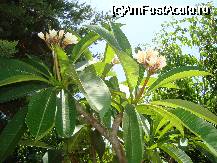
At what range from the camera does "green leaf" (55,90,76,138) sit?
195cm

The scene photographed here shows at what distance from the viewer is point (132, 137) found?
2018mm

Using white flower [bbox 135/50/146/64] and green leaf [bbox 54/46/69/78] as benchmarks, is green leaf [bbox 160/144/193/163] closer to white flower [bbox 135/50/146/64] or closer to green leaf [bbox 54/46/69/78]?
white flower [bbox 135/50/146/64]

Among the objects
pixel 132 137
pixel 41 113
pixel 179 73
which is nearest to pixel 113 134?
pixel 132 137

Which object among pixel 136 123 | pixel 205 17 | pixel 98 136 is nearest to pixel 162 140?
pixel 98 136

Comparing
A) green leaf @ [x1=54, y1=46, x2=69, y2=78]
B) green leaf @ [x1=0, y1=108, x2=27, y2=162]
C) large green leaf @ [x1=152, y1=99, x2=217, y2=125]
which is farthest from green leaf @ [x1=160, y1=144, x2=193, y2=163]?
green leaf @ [x1=0, y1=108, x2=27, y2=162]

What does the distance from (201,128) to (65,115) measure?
703mm

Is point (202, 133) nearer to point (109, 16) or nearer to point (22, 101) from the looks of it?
point (22, 101)

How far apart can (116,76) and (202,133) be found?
2.87ft

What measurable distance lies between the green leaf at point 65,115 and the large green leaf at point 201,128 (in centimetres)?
57

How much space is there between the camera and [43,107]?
212 cm

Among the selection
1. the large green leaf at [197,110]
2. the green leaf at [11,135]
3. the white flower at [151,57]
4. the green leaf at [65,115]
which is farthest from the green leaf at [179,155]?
the green leaf at [11,135]

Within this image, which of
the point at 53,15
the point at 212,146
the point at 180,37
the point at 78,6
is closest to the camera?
the point at 212,146

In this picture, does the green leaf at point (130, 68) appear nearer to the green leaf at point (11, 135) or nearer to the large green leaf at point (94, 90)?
the large green leaf at point (94, 90)

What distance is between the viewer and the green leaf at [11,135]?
232 centimetres
